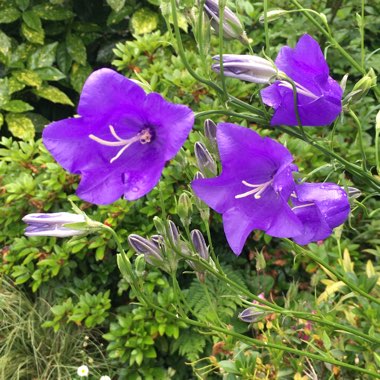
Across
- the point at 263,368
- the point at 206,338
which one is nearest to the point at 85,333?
the point at 206,338

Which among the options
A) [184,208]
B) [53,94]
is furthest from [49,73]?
[184,208]

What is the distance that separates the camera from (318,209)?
0.83 metres

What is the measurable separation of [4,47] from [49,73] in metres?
0.29

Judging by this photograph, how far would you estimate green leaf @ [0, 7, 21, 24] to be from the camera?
328 centimetres

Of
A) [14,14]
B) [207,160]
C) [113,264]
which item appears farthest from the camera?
[14,14]

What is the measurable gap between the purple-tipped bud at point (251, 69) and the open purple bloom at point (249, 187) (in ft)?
0.23

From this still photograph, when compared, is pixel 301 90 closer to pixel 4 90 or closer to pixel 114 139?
pixel 114 139

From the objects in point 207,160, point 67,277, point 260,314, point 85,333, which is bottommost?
point 85,333

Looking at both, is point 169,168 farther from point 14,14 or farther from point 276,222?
point 14,14

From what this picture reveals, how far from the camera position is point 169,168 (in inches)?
84.6

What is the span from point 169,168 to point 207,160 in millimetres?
1204

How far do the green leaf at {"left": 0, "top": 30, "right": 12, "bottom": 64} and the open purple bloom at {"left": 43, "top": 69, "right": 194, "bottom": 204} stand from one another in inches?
104

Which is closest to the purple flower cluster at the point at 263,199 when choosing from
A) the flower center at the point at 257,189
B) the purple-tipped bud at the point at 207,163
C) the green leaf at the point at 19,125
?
the flower center at the point at 257,189

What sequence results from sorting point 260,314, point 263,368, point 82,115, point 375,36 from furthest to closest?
point 375,36 < point 263,368 < point 260,314 < point 82,115
